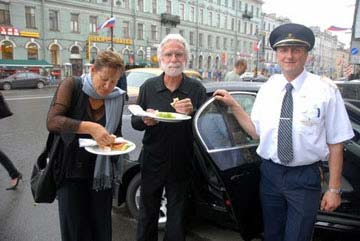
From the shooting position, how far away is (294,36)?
2.16 meters

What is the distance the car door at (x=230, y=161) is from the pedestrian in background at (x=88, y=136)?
680 mm

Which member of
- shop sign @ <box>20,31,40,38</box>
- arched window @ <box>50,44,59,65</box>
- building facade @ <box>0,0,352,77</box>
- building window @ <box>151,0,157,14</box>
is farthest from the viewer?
building window @ <box>151,0,157,14</box>

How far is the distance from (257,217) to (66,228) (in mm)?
1377

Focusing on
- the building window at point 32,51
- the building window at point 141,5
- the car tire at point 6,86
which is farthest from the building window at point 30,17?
the building window at point 141,5

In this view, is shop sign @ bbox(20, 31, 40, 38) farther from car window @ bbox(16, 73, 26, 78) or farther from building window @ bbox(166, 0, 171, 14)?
building window @ bbox(166, 0, 171, 14)

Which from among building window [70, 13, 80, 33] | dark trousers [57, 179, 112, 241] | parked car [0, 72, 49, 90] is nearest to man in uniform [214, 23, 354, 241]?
dark trousers [57, 179, 112, 241]

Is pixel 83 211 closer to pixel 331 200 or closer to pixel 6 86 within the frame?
pixel 331 200

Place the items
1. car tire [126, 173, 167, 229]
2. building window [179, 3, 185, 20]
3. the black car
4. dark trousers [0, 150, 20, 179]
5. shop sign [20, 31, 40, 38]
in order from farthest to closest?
building window [179, 3, 185, 20] → shop sign [20, 31, 40, 38] → dark trousers [0, 150, 20, 179] → car tire [126, 173, 167, 229] → the black car

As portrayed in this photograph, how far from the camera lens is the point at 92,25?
38.8 m

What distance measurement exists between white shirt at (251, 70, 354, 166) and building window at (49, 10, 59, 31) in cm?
3632

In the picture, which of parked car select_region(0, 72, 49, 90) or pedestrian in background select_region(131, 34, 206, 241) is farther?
parked car select_region(0, 72, 49, 90)

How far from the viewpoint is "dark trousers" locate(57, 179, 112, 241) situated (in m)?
2.48

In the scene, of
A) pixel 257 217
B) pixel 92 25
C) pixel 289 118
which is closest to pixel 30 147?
pixel 257 217

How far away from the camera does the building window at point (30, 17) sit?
33125 mm
